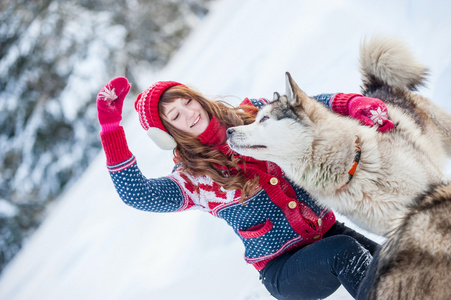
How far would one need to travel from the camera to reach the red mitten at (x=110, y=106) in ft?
5.76

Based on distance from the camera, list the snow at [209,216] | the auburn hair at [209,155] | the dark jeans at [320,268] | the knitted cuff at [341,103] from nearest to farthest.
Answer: the dark jeans at [320,268], the auburn hair at [209,155], the knitted cuff at [341,103], the snow at [209,216]

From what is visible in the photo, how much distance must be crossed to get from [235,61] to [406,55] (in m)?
4.12

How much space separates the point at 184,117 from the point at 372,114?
1011 millimetres

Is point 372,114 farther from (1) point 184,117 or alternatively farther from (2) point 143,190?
(2) point 143,190

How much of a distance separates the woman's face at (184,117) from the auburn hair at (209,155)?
2 cm

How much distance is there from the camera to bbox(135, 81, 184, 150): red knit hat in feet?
6.11

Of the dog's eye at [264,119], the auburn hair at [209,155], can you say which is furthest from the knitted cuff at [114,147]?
the dog's eye at [264,119]

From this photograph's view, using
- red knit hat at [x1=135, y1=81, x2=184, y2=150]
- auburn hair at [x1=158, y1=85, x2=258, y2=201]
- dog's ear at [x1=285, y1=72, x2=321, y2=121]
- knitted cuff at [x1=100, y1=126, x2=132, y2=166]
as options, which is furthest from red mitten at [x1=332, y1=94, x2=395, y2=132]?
knitted cuff at [x1=100, y1=126, x2=132, y2=166]

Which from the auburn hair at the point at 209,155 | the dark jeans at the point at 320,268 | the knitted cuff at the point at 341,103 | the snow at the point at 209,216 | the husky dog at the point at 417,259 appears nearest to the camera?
the husky dog at the point at 417,259

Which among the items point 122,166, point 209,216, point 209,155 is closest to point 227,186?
point 209,155

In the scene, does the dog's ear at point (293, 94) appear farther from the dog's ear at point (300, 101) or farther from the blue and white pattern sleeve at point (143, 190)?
the blue and white pattern sleeve at point (143, 190)

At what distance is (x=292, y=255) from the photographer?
5.76 feet

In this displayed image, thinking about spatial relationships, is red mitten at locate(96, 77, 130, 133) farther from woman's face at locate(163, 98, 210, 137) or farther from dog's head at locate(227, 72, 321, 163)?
dog's head at locate(227, 72, 321, 163)

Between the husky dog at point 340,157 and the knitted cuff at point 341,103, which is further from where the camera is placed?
the knitted cuff at point 341,103
